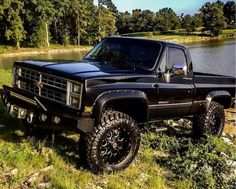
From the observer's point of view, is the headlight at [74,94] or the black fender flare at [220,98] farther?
the black fender flare at [220,98]

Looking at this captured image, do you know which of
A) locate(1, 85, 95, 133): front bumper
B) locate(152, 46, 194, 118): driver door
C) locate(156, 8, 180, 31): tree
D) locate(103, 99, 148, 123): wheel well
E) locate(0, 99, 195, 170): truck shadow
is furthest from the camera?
locate(156, 8, 180, 31): tree

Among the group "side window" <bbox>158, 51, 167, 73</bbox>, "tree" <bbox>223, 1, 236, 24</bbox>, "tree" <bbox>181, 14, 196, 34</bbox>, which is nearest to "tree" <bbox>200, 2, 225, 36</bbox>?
"tree" <bbox>181, 14, 196, 34</bbox>

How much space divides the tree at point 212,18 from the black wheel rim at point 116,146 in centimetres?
9771

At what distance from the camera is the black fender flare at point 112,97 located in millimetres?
5688

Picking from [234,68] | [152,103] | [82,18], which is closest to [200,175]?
[152,103]

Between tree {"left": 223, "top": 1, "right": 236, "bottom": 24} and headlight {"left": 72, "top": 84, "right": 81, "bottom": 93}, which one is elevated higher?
tree {"left": 223, "top": 1, "right": 236, "bottom": 24}

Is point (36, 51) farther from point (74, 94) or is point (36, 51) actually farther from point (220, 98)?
point (74, 94)

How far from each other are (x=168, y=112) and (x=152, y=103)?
62 cm

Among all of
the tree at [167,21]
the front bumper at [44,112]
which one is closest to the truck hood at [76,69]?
the front bumper at [44,112]

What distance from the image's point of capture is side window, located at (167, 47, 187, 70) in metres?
7.34

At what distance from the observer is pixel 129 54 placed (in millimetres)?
7219

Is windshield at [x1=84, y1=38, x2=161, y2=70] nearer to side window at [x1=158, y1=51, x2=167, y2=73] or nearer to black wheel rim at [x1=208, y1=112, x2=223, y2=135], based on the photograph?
side window at [x1=158, y1=51, x2=167, y2=73]

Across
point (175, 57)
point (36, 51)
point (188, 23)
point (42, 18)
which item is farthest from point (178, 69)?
point (188, 23)

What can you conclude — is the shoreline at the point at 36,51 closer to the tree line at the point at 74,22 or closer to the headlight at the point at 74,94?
the tree line at the point at 74,22
